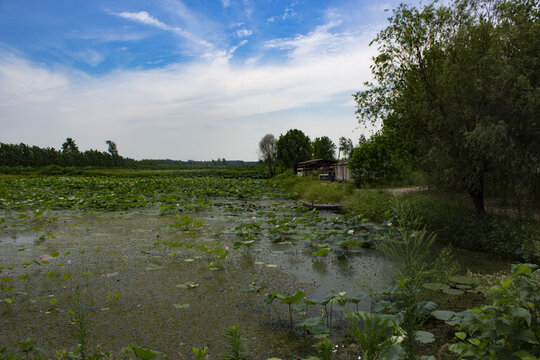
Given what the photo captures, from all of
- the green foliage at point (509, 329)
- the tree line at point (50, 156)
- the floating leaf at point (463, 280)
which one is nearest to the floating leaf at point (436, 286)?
the floating leaf at point (463, 280)

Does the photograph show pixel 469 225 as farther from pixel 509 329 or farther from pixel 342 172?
pixel 342 172

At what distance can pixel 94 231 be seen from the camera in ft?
23.8

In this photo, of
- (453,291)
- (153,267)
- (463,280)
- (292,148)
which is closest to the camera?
(453,291)

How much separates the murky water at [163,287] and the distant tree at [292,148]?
38.1 meters

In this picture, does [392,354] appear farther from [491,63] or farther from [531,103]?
[491,63]

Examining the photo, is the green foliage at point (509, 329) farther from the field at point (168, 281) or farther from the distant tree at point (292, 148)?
the distant tree at point (292, 148)

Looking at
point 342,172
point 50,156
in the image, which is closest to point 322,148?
point 342,172

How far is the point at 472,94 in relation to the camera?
19.1 feet

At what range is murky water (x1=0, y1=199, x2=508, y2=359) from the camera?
285cm

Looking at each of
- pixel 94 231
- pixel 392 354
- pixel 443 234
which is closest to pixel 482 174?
pixel 443 234

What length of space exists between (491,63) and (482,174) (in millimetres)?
2056

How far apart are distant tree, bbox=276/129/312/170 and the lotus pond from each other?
37015 millimetres

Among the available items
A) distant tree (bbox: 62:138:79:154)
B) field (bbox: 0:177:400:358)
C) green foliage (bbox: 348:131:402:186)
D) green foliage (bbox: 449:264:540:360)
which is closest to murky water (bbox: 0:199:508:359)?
field (bbox: 0:177:400:358)

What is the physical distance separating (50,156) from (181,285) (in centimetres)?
5873
